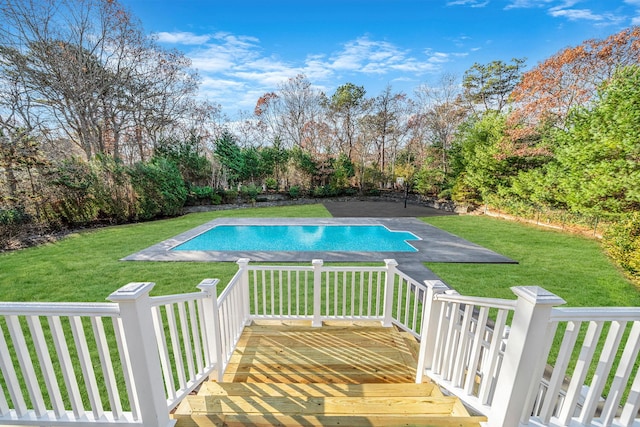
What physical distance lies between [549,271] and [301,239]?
6719 mm

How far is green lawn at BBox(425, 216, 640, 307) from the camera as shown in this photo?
481 centimetres

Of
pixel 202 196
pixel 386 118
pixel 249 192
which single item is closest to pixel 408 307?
pixel 202 196

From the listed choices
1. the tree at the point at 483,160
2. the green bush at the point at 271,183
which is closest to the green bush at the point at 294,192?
the green bush at the point at 271,183

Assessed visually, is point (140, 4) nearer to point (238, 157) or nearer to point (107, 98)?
point (107, 98)

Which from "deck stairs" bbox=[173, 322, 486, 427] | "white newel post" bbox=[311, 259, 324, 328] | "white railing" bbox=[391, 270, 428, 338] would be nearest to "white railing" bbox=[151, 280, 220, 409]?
"deck stairs" bbox=[173, 322, 486, 427]

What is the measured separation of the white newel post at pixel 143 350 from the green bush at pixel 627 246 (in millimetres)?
7922

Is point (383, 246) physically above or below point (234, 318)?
below

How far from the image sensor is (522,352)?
4.31 ft

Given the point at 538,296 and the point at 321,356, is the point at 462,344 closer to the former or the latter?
the point at 538,296

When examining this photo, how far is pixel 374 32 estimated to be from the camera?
13383mm

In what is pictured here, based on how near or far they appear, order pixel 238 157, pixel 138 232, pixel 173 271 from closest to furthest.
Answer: pixel 173 271, pixel 138 232, pixel 238 157

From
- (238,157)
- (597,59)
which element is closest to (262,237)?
(238,157)

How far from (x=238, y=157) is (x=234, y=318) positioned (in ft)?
55.9

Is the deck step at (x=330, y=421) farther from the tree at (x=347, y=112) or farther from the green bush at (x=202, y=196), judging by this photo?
the tree at (x=347, y=112)
